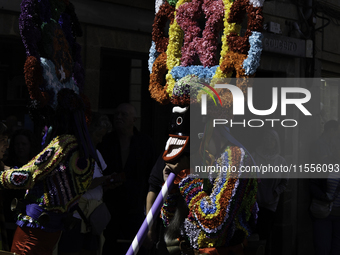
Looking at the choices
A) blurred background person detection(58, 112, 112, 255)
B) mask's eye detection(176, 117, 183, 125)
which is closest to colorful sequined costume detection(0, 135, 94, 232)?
blurred background person detection(58, 112, 112, 255)

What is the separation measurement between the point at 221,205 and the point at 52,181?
1278mm

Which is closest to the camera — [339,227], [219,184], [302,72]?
[219,184]

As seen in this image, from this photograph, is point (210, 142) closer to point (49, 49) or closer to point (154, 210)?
point (154, 210)

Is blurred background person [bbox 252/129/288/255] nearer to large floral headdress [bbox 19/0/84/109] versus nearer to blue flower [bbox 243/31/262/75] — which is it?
large floral headdress [bbox 19/0/84/109]

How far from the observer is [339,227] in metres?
6.10

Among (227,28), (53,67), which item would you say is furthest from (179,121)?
(53,67)

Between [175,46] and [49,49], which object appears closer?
[175,46]

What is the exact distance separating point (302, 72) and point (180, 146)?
5592 millimetres

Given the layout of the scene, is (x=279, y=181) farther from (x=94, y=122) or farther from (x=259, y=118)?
(x=94, y=122)

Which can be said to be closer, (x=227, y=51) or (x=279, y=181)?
(x=227, y=51)

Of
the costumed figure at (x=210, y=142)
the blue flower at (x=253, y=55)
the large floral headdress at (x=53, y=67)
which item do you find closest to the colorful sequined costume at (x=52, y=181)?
the large floral headdress at (x=53, y=67)

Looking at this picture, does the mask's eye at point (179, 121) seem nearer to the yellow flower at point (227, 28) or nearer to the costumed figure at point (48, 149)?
the yellow flower at point (227, 28)

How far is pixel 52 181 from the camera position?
3305 mm

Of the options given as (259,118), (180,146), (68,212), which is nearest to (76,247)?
(68,212)
